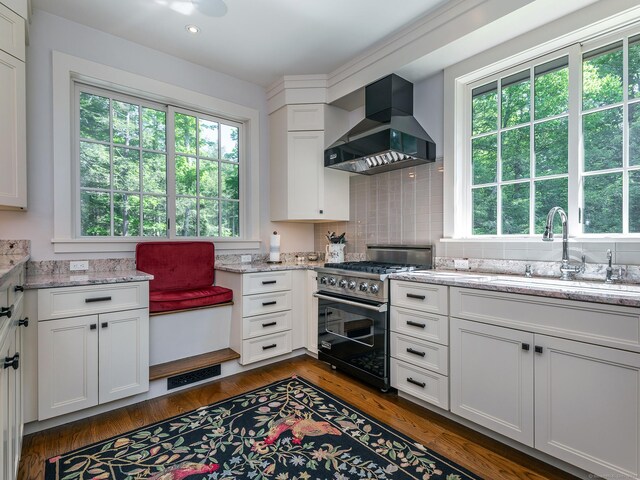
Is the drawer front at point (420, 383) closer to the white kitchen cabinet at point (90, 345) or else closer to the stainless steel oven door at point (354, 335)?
the stainless steel oven door at point (354, 335)

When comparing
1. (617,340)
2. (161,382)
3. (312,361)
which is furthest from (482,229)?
(161,382)

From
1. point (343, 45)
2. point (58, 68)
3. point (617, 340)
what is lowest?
point (617, 340)

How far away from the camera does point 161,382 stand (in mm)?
2395

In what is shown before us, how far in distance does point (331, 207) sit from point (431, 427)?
2151 mm

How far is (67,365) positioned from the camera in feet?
6.47

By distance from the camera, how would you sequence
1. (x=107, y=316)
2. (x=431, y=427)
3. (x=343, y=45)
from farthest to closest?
(x=343, y=45) < (x=107, y=316) < (x=431, y=427)

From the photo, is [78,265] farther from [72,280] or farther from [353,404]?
[353,404]

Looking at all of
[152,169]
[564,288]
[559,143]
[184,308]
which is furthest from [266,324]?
[559,143]

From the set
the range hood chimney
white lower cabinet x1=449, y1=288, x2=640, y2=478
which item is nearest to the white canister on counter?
the range hood chimney

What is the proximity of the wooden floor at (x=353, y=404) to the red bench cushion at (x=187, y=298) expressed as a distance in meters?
0.63

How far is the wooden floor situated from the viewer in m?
1.64

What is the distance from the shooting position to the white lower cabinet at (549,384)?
54.2 inches

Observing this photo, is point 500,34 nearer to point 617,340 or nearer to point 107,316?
point 617,340

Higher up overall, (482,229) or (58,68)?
(58,68)
